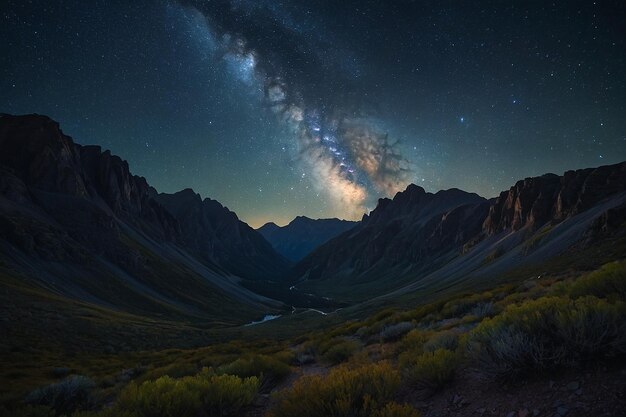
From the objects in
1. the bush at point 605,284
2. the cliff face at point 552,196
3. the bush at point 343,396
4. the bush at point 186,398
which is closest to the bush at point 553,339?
the bush at point 343,396

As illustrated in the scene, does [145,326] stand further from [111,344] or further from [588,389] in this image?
[588,389]

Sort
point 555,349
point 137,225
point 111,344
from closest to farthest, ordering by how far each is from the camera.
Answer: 1. point 555,349
2. point 111,344
3. point 137,225

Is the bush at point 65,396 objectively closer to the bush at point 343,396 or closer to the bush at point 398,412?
the bush at point 343,396

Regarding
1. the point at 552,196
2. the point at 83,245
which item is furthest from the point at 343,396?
the point at 552,196

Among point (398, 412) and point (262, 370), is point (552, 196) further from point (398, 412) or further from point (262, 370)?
point (398, 412)

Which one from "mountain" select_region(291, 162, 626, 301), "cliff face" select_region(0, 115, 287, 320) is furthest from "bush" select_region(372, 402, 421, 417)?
"cliff face" select_region(0, 115, 287, 320)

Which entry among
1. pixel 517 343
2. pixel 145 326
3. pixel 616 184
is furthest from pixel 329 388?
pixel 616 184
